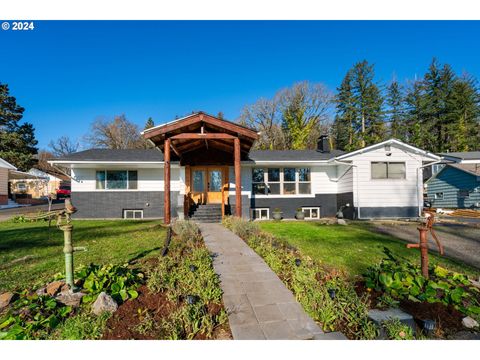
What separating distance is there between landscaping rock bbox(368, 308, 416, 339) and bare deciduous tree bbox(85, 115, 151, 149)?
1641 inches

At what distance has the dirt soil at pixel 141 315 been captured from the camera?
99.0 inches

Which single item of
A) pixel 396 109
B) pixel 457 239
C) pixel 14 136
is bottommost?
pixel 457 239

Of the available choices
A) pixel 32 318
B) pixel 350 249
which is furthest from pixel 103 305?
pixel 350 249

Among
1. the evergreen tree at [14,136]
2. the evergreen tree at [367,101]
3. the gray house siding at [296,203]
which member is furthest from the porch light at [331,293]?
the evergreen tree at [14,136]

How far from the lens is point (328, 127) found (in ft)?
120

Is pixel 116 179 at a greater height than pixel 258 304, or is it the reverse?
pixel 116 179

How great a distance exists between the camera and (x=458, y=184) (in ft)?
64.6

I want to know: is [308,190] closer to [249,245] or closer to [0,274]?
[249,245]

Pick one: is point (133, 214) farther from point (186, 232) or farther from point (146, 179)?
point (186, 232)

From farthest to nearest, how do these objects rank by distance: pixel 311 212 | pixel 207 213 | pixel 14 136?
pixel 14 136 → pixel 311 212 → pixel 207 213

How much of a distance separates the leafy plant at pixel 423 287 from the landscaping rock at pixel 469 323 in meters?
0.17

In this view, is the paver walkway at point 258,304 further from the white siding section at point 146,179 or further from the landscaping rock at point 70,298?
the white siding section at point 146,179

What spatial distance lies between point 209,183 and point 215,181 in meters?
0.34
